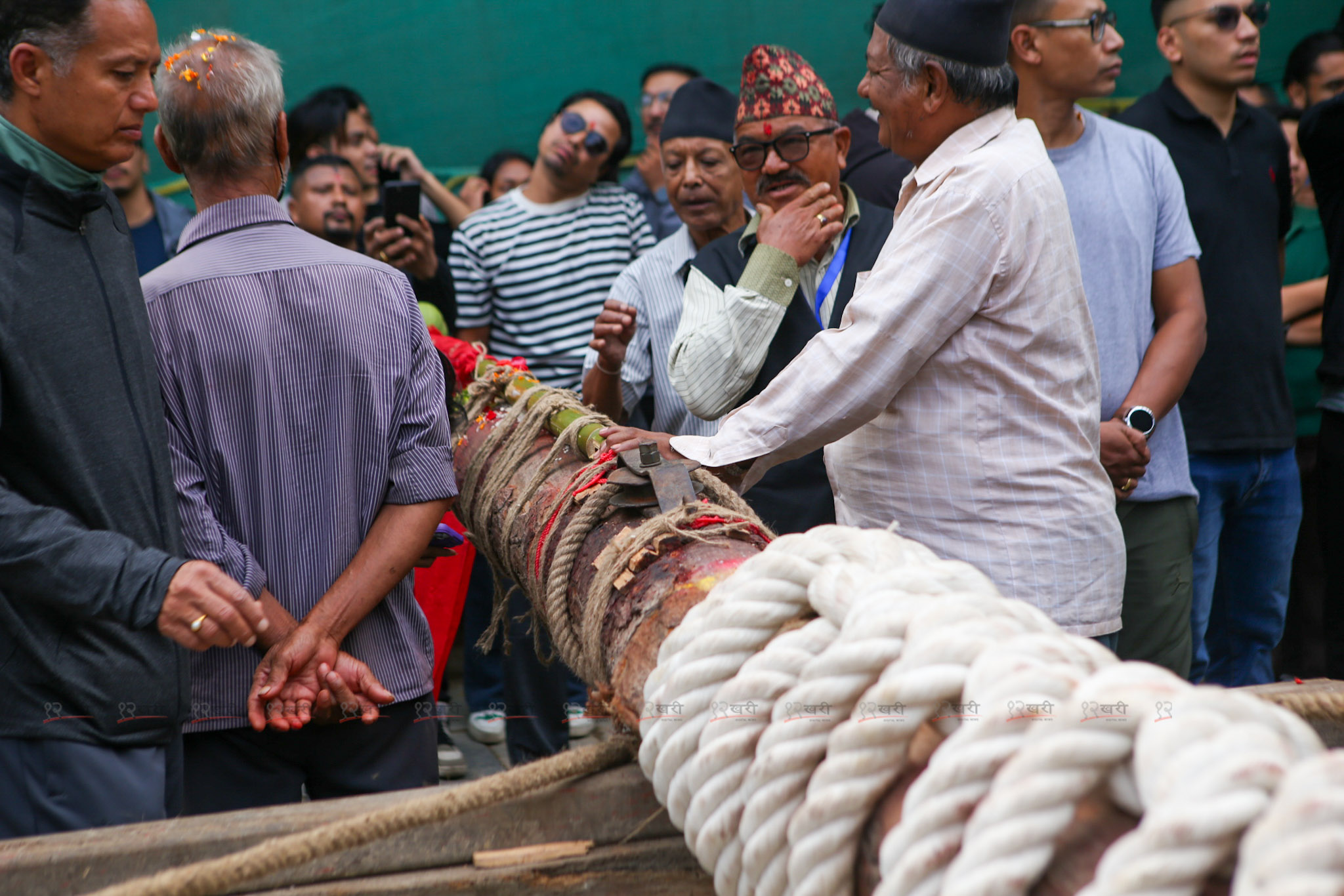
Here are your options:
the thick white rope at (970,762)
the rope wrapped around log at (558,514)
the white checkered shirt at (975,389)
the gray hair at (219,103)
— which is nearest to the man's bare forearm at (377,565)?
the rope wrapped around log at (558,514)

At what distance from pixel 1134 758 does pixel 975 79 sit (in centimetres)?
143

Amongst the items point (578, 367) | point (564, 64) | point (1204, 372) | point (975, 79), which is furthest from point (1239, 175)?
point (564, 64)

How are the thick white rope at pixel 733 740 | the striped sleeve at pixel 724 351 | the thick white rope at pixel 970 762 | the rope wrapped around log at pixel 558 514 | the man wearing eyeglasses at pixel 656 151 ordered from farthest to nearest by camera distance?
the man wearing eyeglasses at pixel 656 151 < the striped sleeve at pixel 724 351 < the rope wrapped around log at pixel 558 514 < the thick white rope at pixel 733 740 < the thick white rope at pixel 970 762

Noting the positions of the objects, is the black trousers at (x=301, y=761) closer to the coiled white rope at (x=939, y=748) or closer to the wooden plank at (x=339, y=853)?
the wooden plank at (x=339, y=853)

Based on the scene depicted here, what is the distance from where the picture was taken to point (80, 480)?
1482 mm

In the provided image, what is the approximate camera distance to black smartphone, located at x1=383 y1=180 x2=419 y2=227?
301 cm

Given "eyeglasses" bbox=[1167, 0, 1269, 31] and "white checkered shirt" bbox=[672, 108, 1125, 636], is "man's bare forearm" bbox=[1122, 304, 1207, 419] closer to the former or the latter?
"white checkered shirt" bbox=[672, 108, 1125, 636]

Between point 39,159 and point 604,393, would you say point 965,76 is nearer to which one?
point 604,393

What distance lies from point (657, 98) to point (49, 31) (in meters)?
3.52

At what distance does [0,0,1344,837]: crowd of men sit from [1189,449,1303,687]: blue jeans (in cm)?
40

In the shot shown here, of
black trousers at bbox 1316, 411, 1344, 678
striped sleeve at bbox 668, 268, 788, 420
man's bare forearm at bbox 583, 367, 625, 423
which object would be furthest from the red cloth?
black trousers at bbox 1316, 411, 1344, 678

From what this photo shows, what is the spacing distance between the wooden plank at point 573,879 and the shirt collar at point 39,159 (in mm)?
1081

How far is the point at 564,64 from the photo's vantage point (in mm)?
5414

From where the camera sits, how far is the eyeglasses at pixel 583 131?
3.78m
